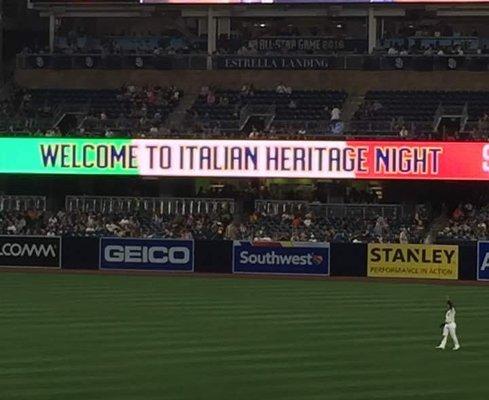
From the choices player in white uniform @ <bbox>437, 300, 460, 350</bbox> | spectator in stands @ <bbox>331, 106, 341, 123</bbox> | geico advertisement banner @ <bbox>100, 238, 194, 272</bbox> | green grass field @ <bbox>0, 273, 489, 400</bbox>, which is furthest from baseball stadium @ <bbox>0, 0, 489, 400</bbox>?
player in white uniform @ <bbox>437, 300, 460, 350</bbox>

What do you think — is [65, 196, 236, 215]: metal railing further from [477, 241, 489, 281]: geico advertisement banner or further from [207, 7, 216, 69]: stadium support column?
[477, 241, 489, 281]: geico advertisement banner

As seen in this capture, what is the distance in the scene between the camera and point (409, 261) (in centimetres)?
3878

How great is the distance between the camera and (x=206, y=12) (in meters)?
50.9

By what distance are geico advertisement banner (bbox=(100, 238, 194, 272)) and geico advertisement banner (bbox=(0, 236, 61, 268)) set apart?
1.43 metres

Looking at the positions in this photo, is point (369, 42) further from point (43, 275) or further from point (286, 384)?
point (286, 384)

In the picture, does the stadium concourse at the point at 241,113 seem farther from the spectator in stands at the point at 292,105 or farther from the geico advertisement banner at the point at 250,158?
the geico advertisement banner at the point at 250,158

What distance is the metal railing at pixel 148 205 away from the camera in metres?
45.8

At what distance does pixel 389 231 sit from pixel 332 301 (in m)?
10.9

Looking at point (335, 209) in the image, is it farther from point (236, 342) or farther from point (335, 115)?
point (236, 342)

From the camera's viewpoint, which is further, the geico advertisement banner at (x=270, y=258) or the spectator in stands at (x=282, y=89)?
the spectator in stands at (x=282, y=89)

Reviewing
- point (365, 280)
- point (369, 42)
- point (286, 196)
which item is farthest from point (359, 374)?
point (369, 42)

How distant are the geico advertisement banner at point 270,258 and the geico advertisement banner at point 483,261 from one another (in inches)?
188

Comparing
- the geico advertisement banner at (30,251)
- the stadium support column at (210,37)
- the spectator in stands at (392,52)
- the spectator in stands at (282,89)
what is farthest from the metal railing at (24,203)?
the spectator in stands at (392,52)

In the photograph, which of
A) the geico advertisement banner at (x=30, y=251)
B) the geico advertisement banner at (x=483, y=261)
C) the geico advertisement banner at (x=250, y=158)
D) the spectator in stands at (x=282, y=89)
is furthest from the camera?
the spectator in stands at (x=282, y=89)
